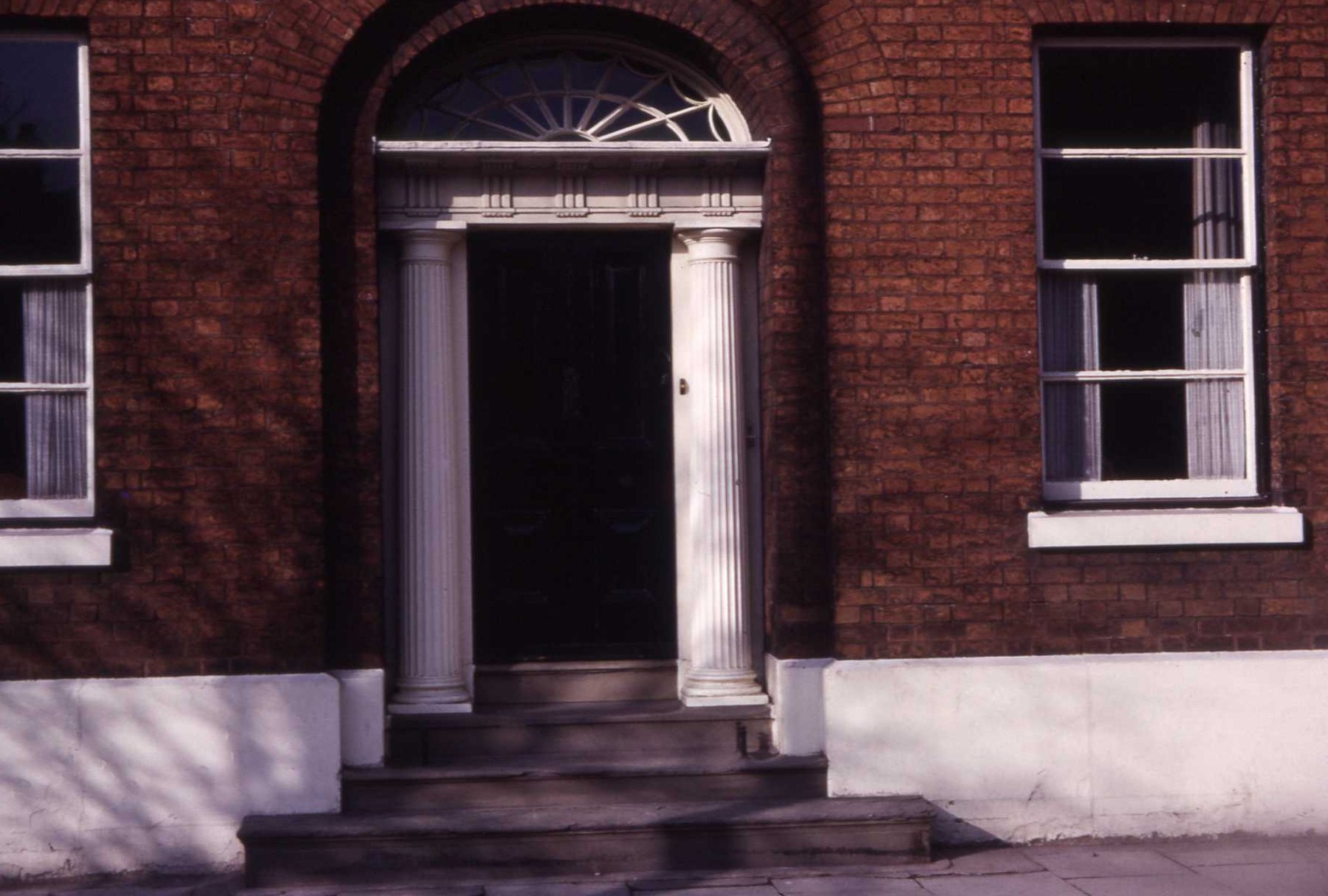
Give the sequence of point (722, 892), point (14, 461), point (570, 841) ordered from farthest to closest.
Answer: point (14, 461)
point (570, 841)
point (722, 892)

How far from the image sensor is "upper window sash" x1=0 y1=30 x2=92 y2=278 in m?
6.75

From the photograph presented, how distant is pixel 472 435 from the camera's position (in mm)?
7270

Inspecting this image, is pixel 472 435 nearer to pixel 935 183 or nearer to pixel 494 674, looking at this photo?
pixel 494 674

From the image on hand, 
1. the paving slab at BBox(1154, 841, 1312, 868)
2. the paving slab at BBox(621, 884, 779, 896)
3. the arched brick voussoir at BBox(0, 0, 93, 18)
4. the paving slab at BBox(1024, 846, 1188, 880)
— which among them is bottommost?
the paving slab at BBox(1154, 841, 1312, 868)

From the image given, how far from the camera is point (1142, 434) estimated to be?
7.26 m

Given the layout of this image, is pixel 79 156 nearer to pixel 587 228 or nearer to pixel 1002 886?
pixel 587 228

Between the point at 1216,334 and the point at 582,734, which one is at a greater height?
the point at 1216,334

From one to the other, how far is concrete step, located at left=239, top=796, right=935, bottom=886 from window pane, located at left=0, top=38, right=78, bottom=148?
125 inches

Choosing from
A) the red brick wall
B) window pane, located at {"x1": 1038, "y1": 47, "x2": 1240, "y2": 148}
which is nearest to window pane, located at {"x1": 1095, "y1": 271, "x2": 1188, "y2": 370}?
the red brick wall

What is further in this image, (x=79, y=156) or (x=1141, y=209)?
(x=1141, y=209)

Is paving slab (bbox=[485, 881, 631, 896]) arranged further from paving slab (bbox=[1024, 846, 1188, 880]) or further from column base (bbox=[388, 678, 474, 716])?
paving slab (bbox=[1024, 846, 1188, 880])

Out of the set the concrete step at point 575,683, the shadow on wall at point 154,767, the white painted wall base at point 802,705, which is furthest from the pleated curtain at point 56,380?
the white painted wall base at point 802,705

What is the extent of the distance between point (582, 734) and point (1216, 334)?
3.54 meters

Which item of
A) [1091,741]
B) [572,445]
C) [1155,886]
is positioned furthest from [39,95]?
[1155,886]
